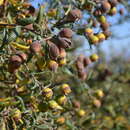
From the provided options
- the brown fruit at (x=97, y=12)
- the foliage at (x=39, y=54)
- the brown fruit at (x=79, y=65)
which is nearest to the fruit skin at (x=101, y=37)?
the foliage at (x=39, y=54)

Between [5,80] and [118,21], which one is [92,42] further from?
[118,21]

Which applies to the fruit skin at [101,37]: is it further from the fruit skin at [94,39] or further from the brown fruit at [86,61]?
the brown fruit at [86,61]

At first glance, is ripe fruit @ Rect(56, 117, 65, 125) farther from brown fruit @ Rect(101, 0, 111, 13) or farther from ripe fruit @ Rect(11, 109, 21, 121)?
brown fruit @ Rect(101, 0, 111, 13)

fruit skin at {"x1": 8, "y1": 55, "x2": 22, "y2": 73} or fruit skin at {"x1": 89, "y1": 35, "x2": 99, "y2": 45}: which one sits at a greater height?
fruit skin at {"x1": 89, "y1": 35, "x2": 99, "y2": 45}

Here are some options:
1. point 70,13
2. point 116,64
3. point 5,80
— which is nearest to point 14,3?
point 70,13

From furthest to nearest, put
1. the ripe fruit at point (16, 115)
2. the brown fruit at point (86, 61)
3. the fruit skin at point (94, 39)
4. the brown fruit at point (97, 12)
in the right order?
the brown fruit at point (86, 61) < the brown fruit at point (97, 12) < the fruit skin at point (94, 39) < the ripe fruit at point (16, 115)

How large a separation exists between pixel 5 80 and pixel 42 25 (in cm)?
42

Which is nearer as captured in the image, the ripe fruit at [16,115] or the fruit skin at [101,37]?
the ripe fruit at [16,115]

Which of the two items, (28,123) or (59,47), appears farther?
(28,123)

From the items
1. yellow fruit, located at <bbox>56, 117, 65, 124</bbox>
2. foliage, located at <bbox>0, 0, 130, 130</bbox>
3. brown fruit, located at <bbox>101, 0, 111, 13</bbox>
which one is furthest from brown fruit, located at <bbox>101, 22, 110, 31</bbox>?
yellow fruit, located at <bbox>56, 117, 65, 124</bbox>

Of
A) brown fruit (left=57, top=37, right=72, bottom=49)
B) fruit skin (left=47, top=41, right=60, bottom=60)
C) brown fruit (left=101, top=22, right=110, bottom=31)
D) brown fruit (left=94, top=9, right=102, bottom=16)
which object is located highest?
brown fruit (left=94, top=9, right=102, bottom=16)

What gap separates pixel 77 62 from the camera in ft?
7.57

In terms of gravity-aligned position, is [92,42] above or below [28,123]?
above

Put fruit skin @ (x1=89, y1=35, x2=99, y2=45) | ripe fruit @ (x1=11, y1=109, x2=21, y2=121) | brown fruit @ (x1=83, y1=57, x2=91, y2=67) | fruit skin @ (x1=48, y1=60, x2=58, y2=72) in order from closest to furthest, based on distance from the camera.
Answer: fruit skin @ (x1=48, y1=60, x2=58, y2=72) < ripe fruit @ (x1=11, y1=109, x2=21, y2=121) < fruit skin @ (x1=89, y1=35, x2=99, y2=45) < brown fruit @ (x1=83, y1=57, x2=91, y2=67)
